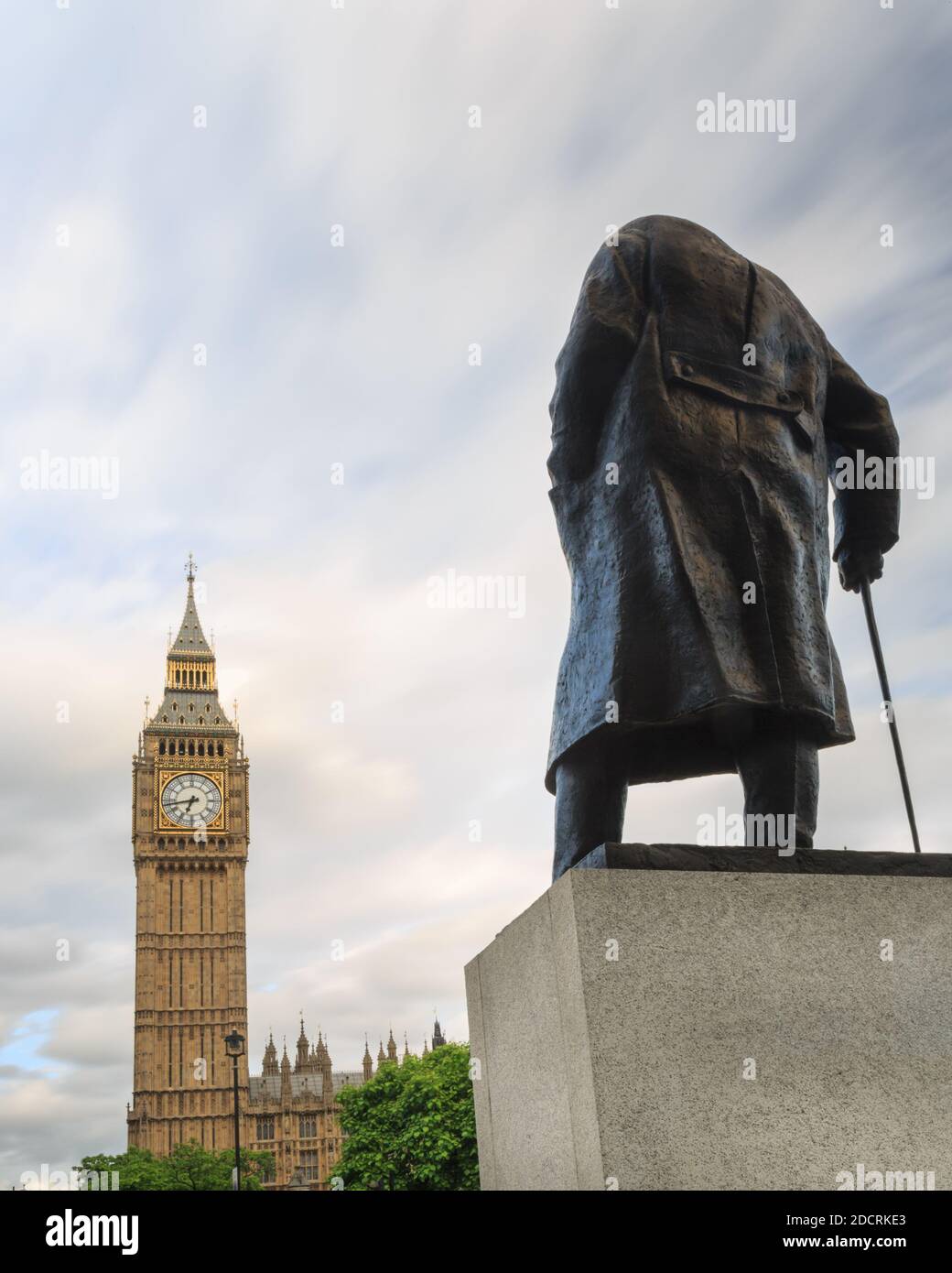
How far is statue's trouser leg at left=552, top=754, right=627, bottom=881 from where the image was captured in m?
4.62

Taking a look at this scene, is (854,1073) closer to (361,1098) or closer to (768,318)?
(768,318)

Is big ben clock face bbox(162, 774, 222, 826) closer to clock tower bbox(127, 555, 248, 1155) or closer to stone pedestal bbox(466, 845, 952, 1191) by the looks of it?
clock tower bbox(127, 555, 248, 1155)

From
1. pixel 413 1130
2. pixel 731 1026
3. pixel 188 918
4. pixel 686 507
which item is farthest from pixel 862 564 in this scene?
pixel 188 918

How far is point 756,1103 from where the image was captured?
3.79 m

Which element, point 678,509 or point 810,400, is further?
point 810,400

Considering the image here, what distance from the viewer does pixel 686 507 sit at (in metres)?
4.70

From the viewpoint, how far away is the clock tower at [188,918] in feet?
280

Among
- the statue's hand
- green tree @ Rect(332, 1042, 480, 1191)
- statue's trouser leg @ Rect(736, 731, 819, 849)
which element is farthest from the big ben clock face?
statue's trouser leg @ Rect(736, 731, 819, 849)

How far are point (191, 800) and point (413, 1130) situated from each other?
56.4 m

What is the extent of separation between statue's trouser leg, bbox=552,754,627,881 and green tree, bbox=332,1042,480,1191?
37.8 meters
